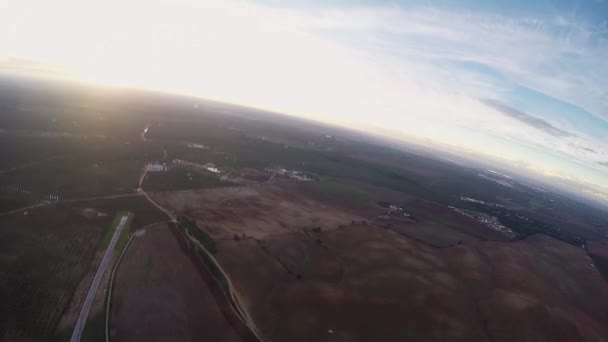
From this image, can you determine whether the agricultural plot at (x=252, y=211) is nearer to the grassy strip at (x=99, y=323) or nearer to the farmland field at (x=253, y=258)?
the farmland field at (x=253, y=258)

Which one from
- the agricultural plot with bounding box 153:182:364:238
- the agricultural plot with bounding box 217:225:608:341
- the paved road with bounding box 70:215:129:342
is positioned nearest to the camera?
the paved road with bounding box 70:215:129:342

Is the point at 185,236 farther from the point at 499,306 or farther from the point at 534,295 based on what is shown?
the point at 534,295

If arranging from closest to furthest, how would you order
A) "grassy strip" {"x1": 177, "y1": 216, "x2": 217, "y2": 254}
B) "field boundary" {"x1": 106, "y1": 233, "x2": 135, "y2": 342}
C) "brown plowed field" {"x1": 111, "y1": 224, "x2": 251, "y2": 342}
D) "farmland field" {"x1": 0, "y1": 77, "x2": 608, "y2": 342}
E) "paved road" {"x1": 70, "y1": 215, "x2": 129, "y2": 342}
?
"paved road" {"x1": 70, "y1": 215, "x2": 129, "y2": 342}, "field boundary" {"x1": 106, "y1": 233, "x2": 135, "y2": 342}, "brown plowed field" {"x1": 111, "y1": 224, "x2": 251, "y2": 342}, "farmland field" {"x1": 0, "y1": 77, "x2": 608, "y2": 342}, "grassy strip" {"x1": 177, "y1": 216, "x2": 217, "y2": 254}

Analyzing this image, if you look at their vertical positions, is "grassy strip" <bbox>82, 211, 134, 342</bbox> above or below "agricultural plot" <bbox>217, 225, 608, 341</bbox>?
below

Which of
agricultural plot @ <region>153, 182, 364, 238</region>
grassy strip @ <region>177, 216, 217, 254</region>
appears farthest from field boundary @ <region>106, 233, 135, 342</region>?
agricultural plot @ <region>153, 182, 364, 238</region>

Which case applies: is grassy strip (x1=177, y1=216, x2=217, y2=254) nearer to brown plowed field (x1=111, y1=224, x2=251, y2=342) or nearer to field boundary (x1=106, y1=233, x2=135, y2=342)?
brown plowed field (x1=111, y1=224, x2=251, y2=342)

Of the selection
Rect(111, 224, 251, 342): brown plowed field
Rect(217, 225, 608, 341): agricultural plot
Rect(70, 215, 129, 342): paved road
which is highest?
Rect(217, 225, 608, 341): agricultural plot

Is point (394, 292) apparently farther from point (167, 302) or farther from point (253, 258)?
point (167, 302)

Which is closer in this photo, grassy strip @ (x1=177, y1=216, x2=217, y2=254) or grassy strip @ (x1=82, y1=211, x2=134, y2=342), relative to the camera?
grassy strip @ (x1=82, y1=211, x2=134, y2=342)

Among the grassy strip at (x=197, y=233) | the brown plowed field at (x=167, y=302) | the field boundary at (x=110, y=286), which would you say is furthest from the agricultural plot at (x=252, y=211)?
the field boundary at (x=110, y=286)

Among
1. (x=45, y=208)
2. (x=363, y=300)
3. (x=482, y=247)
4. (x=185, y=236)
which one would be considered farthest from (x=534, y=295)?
(x=45, y=208)

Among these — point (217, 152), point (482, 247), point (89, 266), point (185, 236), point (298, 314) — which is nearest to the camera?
point (298, 314)
